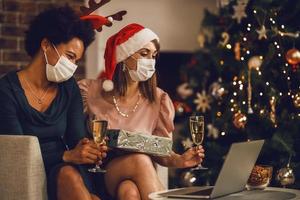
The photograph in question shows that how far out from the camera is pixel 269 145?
366 cm

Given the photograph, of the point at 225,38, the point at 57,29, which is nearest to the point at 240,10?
the point at 225,38

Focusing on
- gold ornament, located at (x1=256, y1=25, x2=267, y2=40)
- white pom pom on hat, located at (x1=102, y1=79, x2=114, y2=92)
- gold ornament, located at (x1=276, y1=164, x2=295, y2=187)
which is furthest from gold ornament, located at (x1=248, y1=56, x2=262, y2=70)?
white pom pom on hat, located at (x1=102, y1=79, x2=114, y2=92)

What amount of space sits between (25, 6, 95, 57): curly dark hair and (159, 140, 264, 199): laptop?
2.61 feet

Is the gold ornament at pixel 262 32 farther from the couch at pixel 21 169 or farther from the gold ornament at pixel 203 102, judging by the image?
the couch at pixel 21 169

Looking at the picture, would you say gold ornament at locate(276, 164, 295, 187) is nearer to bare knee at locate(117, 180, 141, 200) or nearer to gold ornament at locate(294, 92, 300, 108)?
gold ornament at locate(294, 92, 300, 108)

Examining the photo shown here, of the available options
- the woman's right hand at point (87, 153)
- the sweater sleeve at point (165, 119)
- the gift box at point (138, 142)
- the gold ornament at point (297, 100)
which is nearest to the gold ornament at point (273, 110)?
the gold ornament at point (297, 100)

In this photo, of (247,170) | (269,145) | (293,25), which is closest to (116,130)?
(247,170)

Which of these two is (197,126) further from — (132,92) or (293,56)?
(293,56)

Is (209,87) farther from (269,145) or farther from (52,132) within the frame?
(52,132)

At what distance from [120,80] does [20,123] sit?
513 millimetres

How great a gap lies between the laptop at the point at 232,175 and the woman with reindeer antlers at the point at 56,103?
40cm

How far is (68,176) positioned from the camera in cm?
256

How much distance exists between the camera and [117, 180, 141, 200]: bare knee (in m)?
2.62

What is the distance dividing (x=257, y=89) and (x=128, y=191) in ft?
4.64
